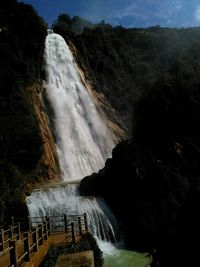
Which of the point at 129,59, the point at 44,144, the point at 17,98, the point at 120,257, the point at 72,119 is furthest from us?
the point at 129,59

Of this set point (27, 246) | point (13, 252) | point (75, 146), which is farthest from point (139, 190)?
point (13, 252)

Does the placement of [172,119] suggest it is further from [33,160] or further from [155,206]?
[33,160]

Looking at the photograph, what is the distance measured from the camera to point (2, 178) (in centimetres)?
2888

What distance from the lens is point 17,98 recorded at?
39938mm

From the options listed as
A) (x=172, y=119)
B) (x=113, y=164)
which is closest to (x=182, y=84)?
(x=172, y=119)

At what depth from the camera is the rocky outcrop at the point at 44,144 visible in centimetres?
3900

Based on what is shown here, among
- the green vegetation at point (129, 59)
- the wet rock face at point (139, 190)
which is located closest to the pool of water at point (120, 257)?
the wet rock face at point (139, 190)

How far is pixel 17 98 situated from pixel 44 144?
5.43m

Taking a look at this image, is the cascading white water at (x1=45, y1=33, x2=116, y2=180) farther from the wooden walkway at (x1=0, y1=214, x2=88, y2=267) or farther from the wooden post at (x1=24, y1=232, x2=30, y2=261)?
the wooden post at (x1=24, y1=232, x2=30, y2=261)

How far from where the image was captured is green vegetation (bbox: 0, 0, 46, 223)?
29.8m

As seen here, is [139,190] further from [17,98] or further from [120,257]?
[17,98]

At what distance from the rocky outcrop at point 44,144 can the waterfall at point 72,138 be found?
834mm

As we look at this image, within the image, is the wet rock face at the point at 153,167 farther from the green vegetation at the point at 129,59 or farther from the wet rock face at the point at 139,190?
the green vegetation at the point at 129,59

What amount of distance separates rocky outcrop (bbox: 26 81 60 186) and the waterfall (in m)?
0.83
